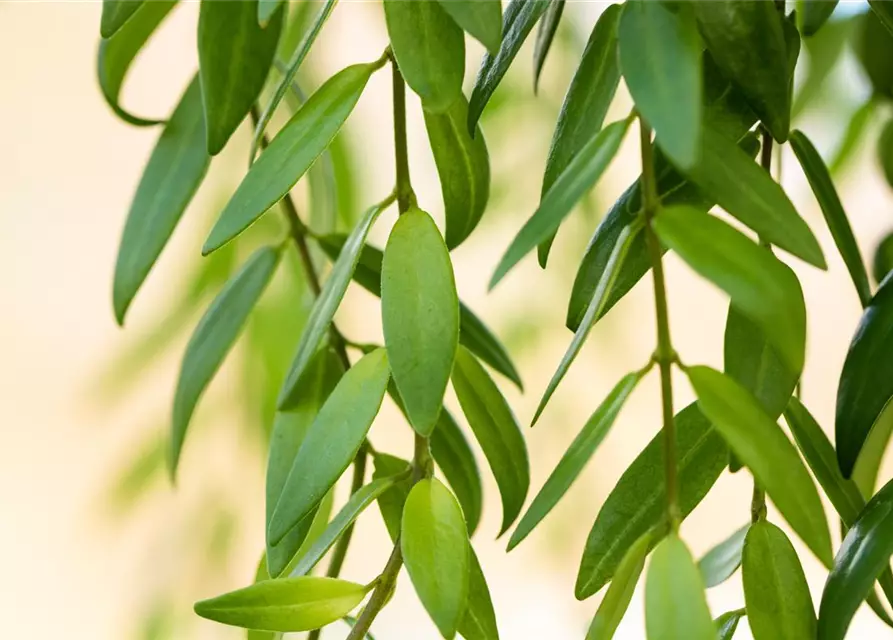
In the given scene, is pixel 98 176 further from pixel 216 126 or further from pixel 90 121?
pixel 216 126

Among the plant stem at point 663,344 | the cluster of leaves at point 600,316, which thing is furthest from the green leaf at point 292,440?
the plant stem at point 663,344

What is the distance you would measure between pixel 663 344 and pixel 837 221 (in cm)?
10

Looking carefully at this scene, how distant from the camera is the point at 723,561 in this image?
1.11 feet

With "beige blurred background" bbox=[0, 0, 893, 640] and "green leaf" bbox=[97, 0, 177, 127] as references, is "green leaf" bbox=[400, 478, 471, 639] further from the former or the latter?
"beige blurred background" bbox=[0, 0, 893, 640]

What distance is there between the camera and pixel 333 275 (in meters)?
0.28

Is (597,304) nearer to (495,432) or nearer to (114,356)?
(495,432)

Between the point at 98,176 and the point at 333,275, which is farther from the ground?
the point at 98,176

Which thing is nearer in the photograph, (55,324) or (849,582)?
(849,582)

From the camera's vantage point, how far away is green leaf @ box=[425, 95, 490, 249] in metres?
0.29

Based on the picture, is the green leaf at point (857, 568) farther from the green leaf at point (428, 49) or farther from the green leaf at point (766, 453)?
the green leaf at point (428, 49)

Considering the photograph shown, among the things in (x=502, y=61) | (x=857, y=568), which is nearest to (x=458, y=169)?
(x=502, y=61)

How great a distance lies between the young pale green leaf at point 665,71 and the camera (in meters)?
0.17

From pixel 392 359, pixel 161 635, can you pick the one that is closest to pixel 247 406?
pixel 161 635

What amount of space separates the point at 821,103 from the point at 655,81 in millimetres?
472
